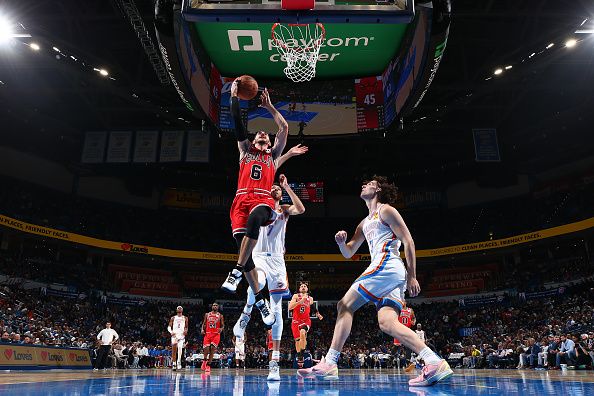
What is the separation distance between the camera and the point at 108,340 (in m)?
15.3

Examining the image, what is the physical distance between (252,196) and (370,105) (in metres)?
8.70

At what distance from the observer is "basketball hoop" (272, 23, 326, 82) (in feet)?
34.6

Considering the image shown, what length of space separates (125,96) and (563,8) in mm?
16980

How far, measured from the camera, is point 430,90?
66.6 ft

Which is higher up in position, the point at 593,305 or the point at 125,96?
the point at 125,96

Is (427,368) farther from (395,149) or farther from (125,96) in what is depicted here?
(395,149)

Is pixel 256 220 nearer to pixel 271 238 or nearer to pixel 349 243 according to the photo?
pixel 349 243

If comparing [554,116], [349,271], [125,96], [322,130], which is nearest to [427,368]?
[322,130]

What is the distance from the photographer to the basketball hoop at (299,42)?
1054 cm

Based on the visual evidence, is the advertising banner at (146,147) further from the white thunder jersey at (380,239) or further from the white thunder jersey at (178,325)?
the white thunder jersey at (380,239)

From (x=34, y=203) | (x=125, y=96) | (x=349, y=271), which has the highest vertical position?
(x=125, y=96)

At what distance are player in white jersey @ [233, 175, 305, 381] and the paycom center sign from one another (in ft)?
19.1

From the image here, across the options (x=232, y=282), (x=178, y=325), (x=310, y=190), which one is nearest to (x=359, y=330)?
(x=310, y=190)

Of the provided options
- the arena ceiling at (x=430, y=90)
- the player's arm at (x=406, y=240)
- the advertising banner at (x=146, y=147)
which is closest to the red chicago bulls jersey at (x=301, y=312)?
the arena ceiling at (x=430, y=90)
